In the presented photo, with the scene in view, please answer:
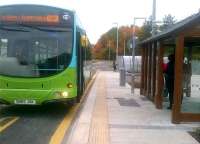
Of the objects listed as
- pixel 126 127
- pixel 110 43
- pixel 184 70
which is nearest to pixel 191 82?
pixel 184 70

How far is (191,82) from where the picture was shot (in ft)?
50.5

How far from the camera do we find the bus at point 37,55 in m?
15.7

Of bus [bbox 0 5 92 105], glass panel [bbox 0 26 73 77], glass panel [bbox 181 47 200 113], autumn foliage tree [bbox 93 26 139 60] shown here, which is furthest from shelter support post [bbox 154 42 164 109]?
autumn foliage tree [bbox 93 26 139 60]

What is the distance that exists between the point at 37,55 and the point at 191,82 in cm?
428

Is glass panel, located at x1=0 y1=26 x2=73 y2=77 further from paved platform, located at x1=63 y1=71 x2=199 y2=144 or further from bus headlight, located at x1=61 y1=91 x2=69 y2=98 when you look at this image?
paved platform, located at x1=63 y1=71 x2=199 y2=144

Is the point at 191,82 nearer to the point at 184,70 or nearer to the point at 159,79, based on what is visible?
the point at 184,70

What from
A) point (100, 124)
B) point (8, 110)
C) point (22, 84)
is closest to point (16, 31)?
point (22, 84)

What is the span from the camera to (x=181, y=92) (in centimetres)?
1446

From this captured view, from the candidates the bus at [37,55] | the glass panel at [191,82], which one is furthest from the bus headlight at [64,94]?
the glass panel at [191,82]

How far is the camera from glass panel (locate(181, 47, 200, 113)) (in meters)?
14.8

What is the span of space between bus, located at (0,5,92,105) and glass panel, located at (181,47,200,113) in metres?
3.11

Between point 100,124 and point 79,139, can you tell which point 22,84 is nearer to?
point 100,124

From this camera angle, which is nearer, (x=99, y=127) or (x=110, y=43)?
(x=99, y=127)

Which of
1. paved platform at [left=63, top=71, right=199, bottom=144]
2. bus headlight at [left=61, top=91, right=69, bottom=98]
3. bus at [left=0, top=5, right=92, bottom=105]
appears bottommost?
paved platform at [left=63, top=71, right=199, bottom=144]
